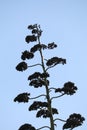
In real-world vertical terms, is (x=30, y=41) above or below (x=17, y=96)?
above

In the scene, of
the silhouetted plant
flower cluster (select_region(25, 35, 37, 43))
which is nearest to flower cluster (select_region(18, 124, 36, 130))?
the silhouetted plant

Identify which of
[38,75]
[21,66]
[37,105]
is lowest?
[37,105]

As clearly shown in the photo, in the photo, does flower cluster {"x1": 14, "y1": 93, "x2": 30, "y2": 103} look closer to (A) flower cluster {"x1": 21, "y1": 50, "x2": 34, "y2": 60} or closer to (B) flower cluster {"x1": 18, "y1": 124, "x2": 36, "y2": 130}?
(B) flower cluster {"x1": 18, "y1": 124, "x2": 36, "y2": 130}

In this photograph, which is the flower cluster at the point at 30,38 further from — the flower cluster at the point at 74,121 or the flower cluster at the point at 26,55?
the flower cluster at the point at 74,121

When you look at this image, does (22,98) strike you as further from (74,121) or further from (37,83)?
(74,121)

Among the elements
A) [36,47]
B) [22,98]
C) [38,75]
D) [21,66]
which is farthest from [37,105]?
[36,47]

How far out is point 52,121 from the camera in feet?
81.0

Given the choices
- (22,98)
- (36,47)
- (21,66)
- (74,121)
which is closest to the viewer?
(74,121)

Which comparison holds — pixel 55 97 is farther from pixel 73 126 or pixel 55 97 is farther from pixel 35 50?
pixel 35 50

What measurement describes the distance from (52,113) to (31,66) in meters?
3.99

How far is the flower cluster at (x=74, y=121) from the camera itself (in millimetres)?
24328

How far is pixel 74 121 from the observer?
24.3 metres

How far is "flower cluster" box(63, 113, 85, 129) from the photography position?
24.3 m

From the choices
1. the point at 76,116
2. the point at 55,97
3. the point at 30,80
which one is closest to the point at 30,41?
the point at 30,80
